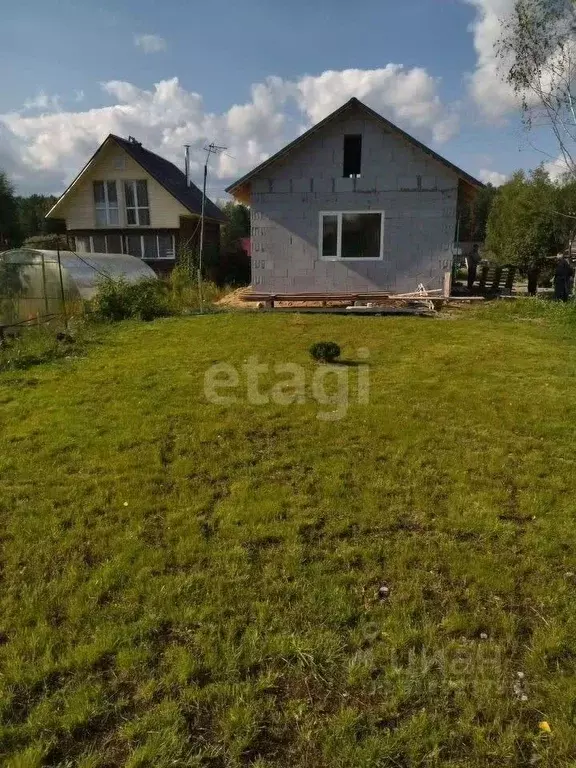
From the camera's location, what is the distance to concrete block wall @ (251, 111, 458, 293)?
50.1 feet

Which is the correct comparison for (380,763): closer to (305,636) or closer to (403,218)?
(305,636)

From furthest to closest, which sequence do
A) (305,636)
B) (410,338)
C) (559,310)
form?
(559,310), (410,338), (305,636)

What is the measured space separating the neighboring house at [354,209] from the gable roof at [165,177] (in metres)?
12.6

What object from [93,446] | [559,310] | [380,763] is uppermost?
[559,310]

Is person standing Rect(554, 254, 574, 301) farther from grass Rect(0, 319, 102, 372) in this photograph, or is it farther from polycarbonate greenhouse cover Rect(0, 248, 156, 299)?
grass Rect(0, 319, 102, 372)

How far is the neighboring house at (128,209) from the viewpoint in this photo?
27.3 metres

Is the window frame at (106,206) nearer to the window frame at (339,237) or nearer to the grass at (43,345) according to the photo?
the window frame at (339,237)

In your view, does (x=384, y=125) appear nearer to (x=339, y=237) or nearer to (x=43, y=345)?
(x=339, y=237)

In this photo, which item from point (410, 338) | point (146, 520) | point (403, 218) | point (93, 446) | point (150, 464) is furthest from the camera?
point (403, 218)

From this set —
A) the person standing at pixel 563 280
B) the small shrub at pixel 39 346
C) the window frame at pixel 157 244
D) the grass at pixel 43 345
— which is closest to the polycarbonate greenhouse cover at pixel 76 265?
the grass at pixel 43 345

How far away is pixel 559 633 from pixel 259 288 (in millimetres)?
14762

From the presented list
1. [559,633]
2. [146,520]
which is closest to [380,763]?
[559,633]

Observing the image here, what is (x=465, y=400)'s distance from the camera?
666 centimetres

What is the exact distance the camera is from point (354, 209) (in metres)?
15.7
